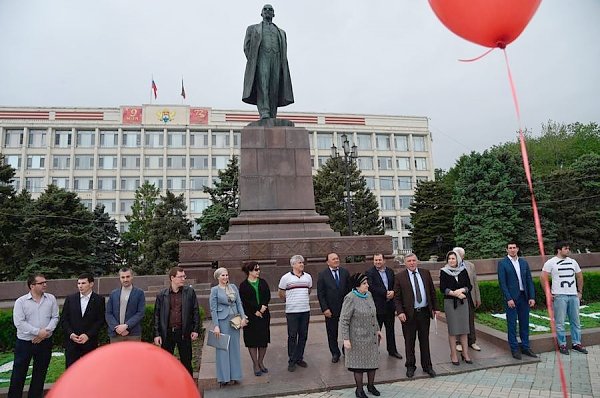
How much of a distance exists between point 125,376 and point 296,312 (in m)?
4.51

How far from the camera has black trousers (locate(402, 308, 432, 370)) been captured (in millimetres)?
5762

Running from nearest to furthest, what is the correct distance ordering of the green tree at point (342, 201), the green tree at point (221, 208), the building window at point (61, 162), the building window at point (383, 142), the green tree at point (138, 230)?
the green tree at point (221, 208) < the green tree at point (342, 201) < the green tree at point (138, 230) < the building window at point (61, 162) < the building window at point (383, 142)

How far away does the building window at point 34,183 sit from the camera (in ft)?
184

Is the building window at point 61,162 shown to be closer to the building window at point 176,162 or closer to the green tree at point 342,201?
the building window at point 176,162

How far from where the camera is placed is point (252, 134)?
12852 millimetres

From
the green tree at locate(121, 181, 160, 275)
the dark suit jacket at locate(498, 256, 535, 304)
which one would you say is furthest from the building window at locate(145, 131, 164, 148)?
the dark suit jacket at locate(498, 256, 535, 304)

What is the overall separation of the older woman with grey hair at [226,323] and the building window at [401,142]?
63226 millimetres

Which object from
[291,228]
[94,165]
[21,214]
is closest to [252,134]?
[291,228]

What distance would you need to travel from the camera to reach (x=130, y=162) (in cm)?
5859

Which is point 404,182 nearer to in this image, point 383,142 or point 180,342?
point 383,142

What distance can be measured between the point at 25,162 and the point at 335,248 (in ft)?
197

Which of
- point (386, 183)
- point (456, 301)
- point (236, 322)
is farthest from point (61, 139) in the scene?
point (456, 301)

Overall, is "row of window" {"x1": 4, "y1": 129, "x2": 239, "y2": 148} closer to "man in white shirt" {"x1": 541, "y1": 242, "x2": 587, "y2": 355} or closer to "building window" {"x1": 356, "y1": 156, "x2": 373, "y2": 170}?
"building window" {"x1": 356, "y1": 156, "x2": 373, "y2": 170}

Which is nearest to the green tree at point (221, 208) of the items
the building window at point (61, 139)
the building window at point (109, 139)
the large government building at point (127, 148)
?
the large government building at point (127, 148)
